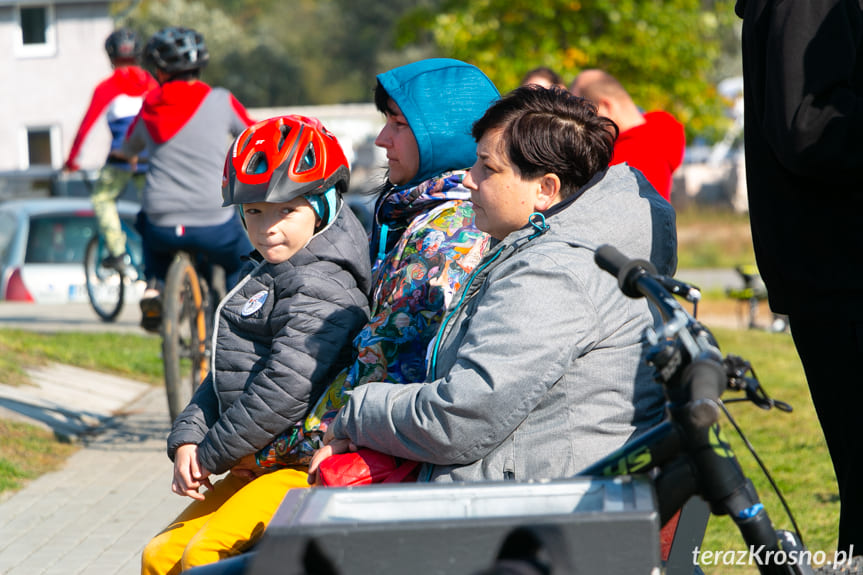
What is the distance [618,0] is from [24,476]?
510 inches

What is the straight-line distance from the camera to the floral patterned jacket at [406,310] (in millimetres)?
2914

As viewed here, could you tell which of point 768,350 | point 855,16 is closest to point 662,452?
point 855,16

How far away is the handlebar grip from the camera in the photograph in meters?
2.03

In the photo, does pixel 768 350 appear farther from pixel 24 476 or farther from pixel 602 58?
pixel 602 58

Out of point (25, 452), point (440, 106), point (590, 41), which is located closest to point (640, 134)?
point (440, 106)

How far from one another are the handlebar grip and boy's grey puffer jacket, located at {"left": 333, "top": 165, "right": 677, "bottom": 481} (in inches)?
13.8

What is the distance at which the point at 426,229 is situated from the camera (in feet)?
10.1

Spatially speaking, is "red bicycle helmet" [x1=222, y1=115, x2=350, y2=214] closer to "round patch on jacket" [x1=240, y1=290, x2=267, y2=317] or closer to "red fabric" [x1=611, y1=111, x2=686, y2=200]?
"round patch on jacket" [x1=240, y1=290, x2=267, y2=317]

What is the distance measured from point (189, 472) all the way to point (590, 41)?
14760 millimetres

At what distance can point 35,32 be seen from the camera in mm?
32625

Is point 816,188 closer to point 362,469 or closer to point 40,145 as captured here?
point 362,469

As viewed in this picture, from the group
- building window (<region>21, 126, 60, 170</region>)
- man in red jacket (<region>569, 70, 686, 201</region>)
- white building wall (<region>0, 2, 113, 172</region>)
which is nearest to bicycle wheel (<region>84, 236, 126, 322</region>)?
man in red jacket (<region>569, 70, 686, 201</region>)

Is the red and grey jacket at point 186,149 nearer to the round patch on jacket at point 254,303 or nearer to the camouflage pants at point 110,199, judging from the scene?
the camouflage pants at point 110,199

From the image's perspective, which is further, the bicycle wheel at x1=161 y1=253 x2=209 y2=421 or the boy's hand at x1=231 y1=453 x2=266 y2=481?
the bicycle wheel at x1=161 y1=253 x2=209 y2=421
